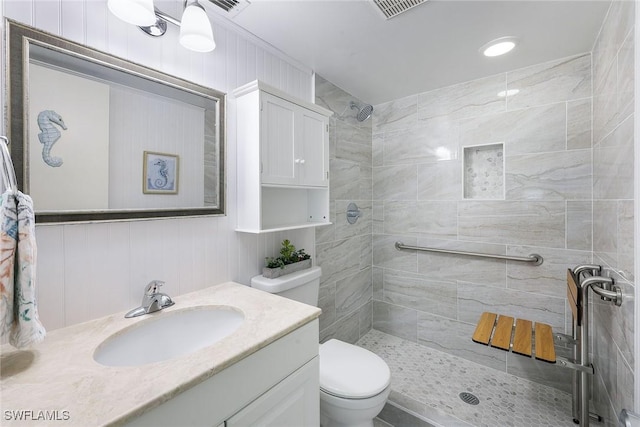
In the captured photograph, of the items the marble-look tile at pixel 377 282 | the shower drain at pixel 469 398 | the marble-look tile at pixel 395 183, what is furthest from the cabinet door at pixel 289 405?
the marble-look tile at pixel 395 183

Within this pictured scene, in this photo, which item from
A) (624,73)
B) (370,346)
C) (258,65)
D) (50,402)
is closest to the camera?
(50,402)

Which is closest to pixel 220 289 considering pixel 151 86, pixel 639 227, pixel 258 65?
pixel 151 86

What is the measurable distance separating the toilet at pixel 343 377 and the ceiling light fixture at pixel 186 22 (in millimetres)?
1134

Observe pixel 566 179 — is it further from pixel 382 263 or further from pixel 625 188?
pixel 382 263

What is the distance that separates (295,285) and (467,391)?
4.63 ft

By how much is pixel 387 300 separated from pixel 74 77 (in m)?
2.54

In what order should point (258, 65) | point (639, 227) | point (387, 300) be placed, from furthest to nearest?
point (387, 300)
point (258, 65)
point (639, 227)

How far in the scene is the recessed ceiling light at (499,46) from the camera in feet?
5.03

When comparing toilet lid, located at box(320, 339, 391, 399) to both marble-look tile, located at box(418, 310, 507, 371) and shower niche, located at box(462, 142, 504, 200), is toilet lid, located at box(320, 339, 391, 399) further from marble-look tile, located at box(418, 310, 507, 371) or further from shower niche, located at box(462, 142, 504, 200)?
shower niche, located at box(462, 142, 504, 200)

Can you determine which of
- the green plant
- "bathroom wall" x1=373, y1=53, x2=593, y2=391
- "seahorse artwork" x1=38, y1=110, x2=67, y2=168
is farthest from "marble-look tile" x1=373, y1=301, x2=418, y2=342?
"seahorse artwork" x1=38, y1=110, x2=67, y2=168

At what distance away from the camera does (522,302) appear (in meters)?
1.90

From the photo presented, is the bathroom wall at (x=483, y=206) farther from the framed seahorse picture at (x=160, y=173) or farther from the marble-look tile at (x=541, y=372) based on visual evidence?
the framed seahorse picture at (x=160, y=173)

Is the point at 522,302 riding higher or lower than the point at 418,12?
lower

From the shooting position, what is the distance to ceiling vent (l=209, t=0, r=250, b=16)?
4.11 feet
